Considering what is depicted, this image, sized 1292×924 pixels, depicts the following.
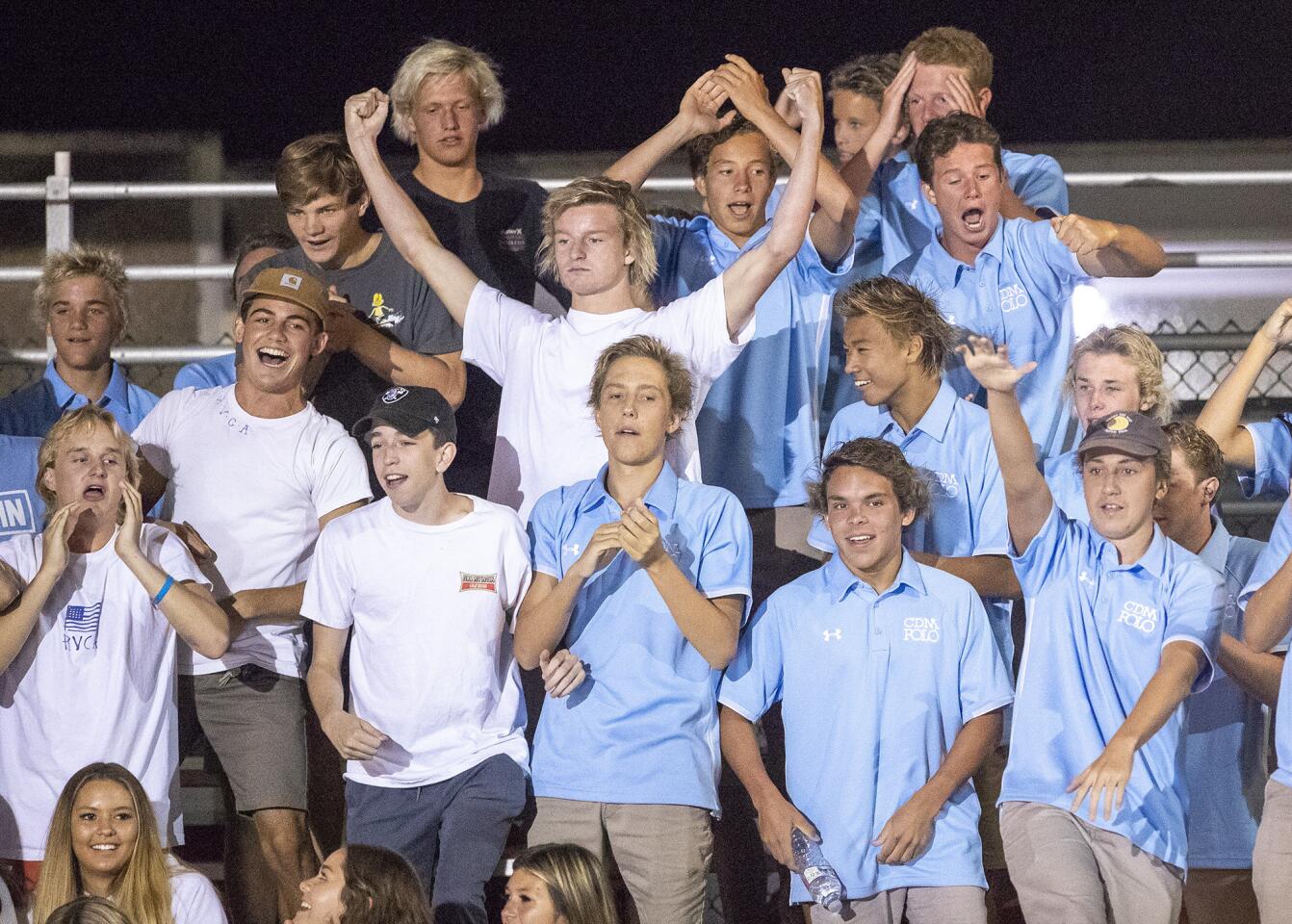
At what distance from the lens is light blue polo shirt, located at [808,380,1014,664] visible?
488 cm

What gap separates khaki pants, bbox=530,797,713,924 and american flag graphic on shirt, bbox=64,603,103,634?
1.44 meters

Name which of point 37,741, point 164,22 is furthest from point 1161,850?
point 164,22

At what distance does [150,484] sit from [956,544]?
2.48 m

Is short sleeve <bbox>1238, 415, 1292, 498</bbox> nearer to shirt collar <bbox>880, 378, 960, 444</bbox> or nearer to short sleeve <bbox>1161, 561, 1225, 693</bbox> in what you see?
short sleeve <bbox>1161, 561, 1225, 693</bbox>

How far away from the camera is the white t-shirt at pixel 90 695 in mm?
4609

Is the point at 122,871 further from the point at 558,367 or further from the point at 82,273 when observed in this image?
the point at 82,273

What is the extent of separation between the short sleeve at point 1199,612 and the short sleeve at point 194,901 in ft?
8.77

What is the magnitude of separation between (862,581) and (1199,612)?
90 cm

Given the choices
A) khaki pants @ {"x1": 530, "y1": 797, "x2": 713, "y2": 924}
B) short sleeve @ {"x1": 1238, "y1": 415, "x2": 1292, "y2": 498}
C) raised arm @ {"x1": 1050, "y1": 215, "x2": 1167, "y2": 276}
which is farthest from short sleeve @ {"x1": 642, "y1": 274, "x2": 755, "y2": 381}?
short sleeve @ {"x1": 1238, "y1": 415, "x2": 1292, "y2": 498}

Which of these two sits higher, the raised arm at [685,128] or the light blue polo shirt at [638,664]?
the raised arm at [685,128]

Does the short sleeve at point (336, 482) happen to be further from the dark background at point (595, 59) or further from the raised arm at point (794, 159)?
the dark background at point (595, 59)

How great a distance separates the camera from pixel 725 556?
15.0 ft

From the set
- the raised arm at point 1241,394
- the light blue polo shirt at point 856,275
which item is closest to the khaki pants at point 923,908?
the raised arm at point 1241,394

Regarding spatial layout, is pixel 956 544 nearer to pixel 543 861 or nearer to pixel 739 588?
pixel 739 588
